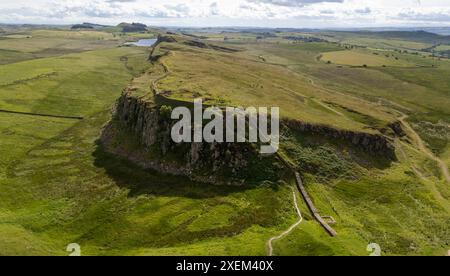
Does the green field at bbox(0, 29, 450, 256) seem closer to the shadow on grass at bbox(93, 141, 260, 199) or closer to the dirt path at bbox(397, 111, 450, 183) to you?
the shadow on grass at bbox(93, 141, 260, 199)

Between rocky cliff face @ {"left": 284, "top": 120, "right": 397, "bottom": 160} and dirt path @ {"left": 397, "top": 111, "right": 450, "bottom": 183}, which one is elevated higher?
rocky cliff face @ {"left": 284, "top": 120, "right": 397, "bottom": 160}

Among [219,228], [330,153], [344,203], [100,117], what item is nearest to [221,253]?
[219,228]

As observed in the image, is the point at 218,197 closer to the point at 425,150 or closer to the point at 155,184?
the point at 155,184

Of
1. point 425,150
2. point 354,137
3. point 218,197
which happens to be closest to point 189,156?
point 218,197

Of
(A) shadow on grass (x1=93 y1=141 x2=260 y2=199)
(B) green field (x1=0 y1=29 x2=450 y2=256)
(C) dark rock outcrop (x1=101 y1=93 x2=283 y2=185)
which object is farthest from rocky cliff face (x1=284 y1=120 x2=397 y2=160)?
(A) shadow on grass (x1=93 y1=141 x2=260 y2=199)

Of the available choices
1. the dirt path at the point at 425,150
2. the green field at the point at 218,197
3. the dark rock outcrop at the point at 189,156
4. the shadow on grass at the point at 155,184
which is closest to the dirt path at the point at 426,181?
the green field at the point at 218,197

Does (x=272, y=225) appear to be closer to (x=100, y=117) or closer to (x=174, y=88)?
(x=174, y=88)

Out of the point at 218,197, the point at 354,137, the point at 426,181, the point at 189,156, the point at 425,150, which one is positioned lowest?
the point at 426,181
